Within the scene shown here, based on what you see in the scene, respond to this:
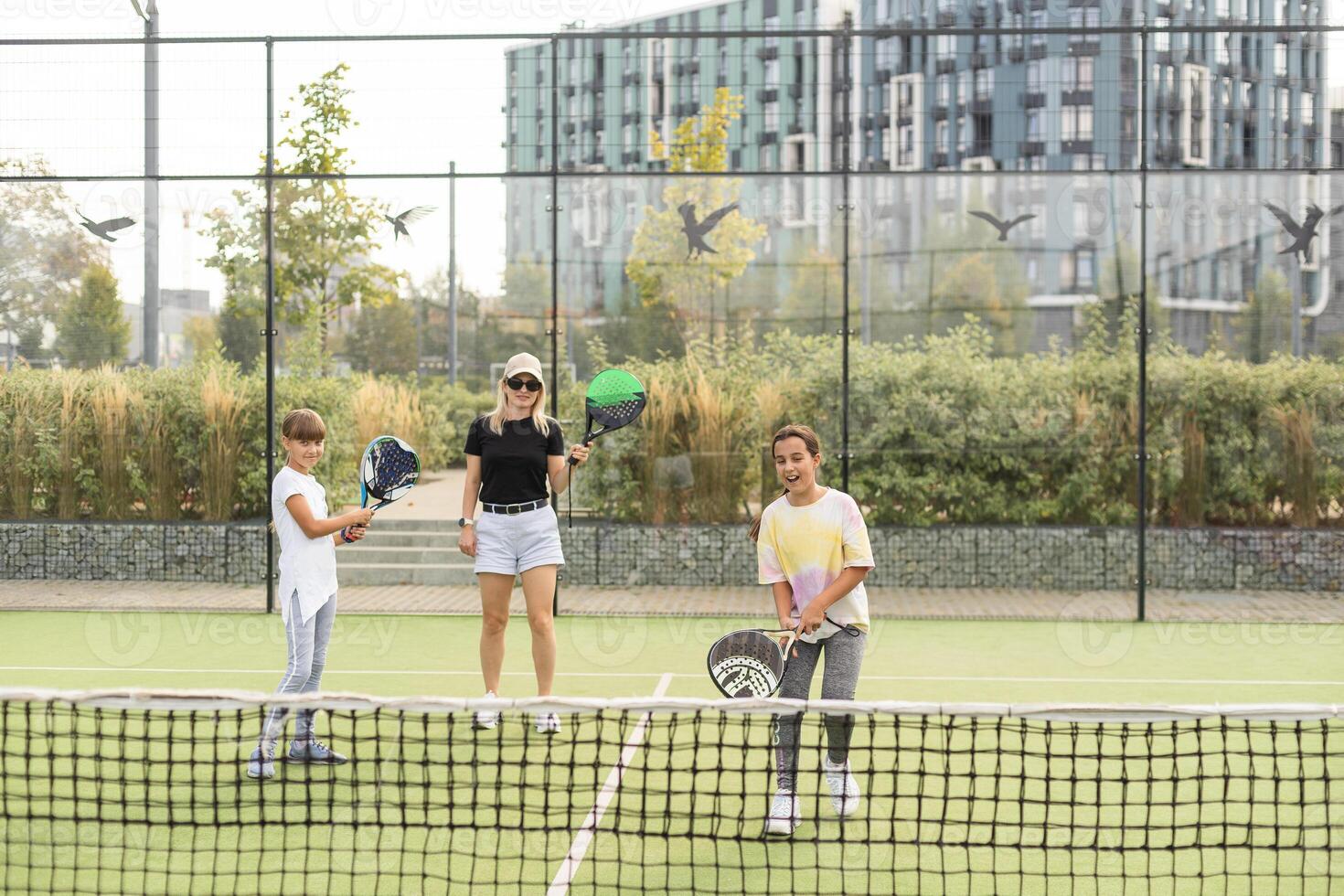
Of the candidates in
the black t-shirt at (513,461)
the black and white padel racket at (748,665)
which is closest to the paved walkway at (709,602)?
the black t-shirt at (513,461)

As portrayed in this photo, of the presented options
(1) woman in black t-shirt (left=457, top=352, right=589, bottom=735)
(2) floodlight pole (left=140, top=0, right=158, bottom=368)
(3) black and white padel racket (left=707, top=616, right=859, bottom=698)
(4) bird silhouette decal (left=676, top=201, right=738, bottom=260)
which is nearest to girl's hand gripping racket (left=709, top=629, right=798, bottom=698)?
(3) black and white padel racket (left=707, top=616, right=859, bottom=698)

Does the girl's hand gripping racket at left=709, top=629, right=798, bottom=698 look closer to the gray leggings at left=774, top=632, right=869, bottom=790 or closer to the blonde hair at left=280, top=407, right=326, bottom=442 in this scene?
the gray leggings at left=774, top=632, right=869, bottom=790

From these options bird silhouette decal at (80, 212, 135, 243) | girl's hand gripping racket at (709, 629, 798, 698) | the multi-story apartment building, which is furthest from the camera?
bird silhouette decal at (80, 212, 135, 243)

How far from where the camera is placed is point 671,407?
10211mm

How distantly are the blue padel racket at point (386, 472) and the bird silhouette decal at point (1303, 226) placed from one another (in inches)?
282

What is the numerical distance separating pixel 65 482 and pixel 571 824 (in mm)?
7074

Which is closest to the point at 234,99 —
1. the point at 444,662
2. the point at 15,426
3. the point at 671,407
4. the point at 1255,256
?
the point at 15,426

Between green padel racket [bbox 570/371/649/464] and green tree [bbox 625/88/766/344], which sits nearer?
green padel racket [bbox 570/371/649/464]

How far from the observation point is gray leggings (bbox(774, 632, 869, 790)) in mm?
4676

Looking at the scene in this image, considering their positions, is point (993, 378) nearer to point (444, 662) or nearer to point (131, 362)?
point (444, 662)

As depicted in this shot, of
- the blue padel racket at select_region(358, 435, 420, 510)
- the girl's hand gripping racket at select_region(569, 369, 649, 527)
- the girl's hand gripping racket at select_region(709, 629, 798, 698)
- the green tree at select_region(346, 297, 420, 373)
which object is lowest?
the girl's hand gripping racket at select_region(709, 629, 798, 698)

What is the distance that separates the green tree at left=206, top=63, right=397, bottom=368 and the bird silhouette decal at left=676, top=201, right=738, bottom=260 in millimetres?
2139

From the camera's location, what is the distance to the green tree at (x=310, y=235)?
31.8 feet

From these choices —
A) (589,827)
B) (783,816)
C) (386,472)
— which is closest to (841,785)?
(783,816)
